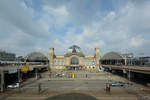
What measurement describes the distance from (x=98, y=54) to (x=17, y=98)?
243ft

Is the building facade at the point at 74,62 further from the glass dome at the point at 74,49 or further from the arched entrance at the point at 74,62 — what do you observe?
the glass dome at the point at 74,49

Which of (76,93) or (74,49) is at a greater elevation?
(74,49)

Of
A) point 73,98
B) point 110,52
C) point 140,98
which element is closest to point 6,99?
point 73,98

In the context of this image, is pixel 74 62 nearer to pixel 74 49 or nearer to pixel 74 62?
pixel 74 62

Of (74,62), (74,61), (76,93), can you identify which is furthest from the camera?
(74,61)

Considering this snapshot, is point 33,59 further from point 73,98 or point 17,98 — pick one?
point 73,98

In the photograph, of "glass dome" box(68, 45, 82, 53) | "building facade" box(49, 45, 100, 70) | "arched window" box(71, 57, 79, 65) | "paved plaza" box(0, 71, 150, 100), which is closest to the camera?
"paved plaza" box(0, 71, 150, 100)

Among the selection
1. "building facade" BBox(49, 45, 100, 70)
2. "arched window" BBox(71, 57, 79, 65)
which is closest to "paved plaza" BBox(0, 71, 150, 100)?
"building facade" BBox(49, 45, 100, 70)

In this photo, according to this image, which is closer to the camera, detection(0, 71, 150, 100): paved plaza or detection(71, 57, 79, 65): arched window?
detection(0, 71, 150, 100): paved plaza

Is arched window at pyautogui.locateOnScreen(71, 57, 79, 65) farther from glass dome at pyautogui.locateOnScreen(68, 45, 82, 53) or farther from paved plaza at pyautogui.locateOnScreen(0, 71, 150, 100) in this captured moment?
paved plaza at pyautogui.locateOnScreen(0, 71, 150, 100)

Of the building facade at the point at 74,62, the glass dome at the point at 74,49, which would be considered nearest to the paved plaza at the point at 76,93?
the building facade at the point at 74,62

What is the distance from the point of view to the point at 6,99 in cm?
1742

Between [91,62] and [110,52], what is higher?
[110,52]

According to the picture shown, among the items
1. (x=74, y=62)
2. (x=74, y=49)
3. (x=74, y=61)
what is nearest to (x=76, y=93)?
(x=74, y=62)
